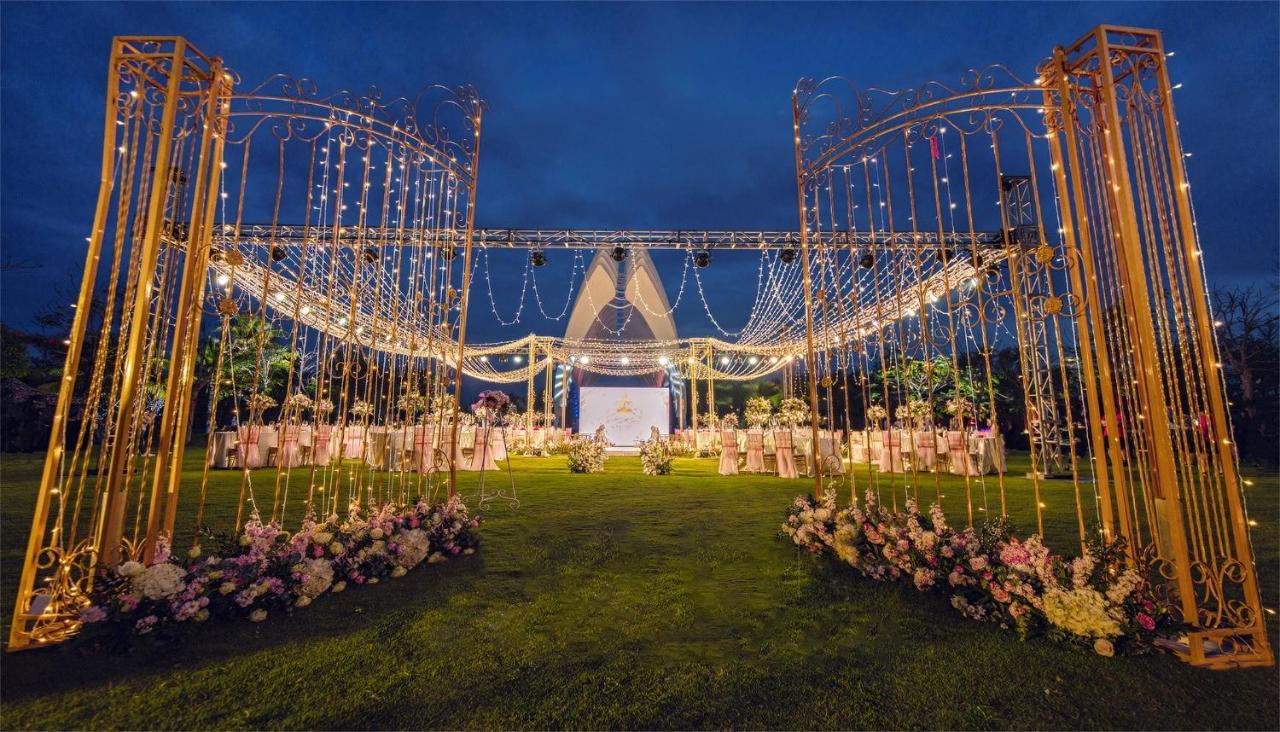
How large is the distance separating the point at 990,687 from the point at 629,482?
20.8 ft

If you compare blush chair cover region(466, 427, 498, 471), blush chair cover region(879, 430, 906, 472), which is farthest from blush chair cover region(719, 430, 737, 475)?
blush chair cover region(466, 427, 498, 471)

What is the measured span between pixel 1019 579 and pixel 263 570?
3.62 meters

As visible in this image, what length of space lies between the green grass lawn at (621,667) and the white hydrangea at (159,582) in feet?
0.71

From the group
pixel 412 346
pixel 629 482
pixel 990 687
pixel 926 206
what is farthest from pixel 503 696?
pixel 926 206

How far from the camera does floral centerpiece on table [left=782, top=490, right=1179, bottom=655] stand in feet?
7.39

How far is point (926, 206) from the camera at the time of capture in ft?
50.1

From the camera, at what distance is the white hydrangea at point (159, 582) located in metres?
2.29

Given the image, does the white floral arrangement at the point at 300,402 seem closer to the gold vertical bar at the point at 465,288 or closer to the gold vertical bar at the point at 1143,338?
the gold vertical bar at the point at 465,288

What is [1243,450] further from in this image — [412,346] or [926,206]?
[412,346]

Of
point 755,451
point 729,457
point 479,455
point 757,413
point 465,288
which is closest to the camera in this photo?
point 465,288

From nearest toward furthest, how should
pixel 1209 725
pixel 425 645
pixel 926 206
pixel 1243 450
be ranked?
pixel 1209 725, pixel 425 645, pixel 1243 450, pixel 926 206

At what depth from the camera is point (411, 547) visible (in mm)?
3365

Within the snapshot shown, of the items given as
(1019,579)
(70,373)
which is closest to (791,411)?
(1019,579)

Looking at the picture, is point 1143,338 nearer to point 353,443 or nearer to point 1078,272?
point 1078,272
